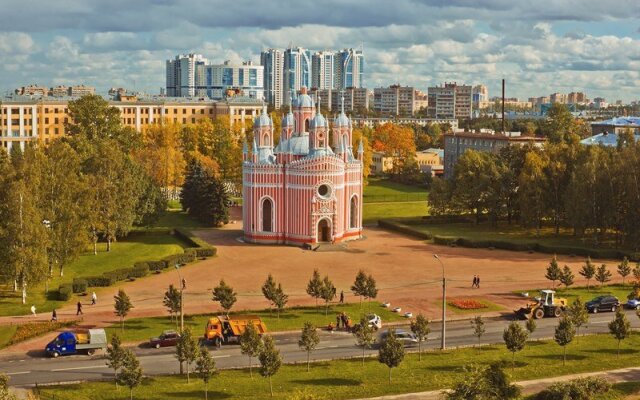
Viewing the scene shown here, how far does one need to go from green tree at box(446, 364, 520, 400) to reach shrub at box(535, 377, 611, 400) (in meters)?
2.97

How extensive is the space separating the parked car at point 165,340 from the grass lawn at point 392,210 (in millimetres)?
55736

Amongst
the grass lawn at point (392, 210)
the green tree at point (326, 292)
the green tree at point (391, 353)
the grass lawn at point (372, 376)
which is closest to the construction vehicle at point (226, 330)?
the grass lawn at point (372, 376)

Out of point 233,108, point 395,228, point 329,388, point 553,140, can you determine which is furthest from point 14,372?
point 233,108

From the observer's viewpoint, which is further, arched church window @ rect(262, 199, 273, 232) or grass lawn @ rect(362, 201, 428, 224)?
Result: grass lawn @ rect(362, 201, 428, 224)

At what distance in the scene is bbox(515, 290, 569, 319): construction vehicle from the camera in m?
55.1

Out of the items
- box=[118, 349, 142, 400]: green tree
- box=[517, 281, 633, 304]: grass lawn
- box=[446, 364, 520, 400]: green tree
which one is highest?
box=[446, 364, 520, 400]: green tree

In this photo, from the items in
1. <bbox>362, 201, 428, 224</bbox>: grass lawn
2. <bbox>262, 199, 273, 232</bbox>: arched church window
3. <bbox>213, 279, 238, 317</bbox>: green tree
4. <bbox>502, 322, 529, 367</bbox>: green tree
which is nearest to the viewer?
<bbox>502, 322, 529, 367</bbox>: green tree

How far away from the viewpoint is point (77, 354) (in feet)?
153

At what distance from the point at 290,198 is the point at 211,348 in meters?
40.1

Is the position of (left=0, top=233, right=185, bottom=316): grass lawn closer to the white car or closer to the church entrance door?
the church entrance door

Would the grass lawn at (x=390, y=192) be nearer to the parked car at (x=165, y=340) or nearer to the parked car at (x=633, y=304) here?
the parked car at (x=633, y=304)

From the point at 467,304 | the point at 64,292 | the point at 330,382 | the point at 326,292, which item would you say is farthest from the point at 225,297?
the point at 467,304

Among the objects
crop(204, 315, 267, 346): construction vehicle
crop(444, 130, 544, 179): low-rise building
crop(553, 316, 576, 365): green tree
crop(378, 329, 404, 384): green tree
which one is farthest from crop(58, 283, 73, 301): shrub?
crop(444, 130, 544, 179): low-rise building

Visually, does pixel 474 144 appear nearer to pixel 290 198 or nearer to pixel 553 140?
pixel 553 140
